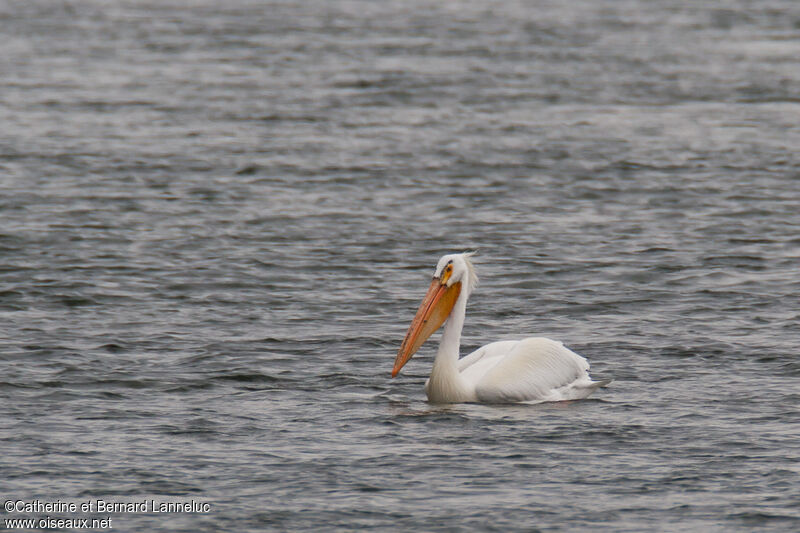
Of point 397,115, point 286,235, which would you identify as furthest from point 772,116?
point 286,235

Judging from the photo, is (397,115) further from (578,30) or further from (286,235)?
(578,30)

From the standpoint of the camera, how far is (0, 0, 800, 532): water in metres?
Answer: 9.17

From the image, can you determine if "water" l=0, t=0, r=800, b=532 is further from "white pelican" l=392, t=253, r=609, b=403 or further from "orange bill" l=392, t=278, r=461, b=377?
"orange bill" l=392, t=278, r=461, b=377

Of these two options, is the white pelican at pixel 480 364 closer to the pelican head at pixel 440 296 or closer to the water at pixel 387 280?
the pelican head at pixel 440 296

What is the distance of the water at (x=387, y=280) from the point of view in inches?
361

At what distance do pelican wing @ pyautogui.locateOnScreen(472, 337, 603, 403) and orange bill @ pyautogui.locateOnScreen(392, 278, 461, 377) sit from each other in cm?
46

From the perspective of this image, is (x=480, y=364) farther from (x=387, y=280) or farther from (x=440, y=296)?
(x=387, y=280)

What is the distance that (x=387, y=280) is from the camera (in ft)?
50.1

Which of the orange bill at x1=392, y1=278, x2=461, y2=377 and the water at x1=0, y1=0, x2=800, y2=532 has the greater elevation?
the orange bill at x1=392, y1=278, x2=461, y2=377

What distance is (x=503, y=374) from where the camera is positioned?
11.0m

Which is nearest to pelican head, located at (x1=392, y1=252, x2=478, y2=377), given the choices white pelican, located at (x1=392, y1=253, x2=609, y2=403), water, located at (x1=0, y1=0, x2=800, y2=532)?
white pelican, located at (x1=392, y1=253, x2=609, y2=403)

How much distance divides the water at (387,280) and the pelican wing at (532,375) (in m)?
0.13

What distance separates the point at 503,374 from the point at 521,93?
17971 millimetres

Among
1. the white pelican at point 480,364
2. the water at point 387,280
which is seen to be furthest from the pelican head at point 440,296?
the water at point 387,280
